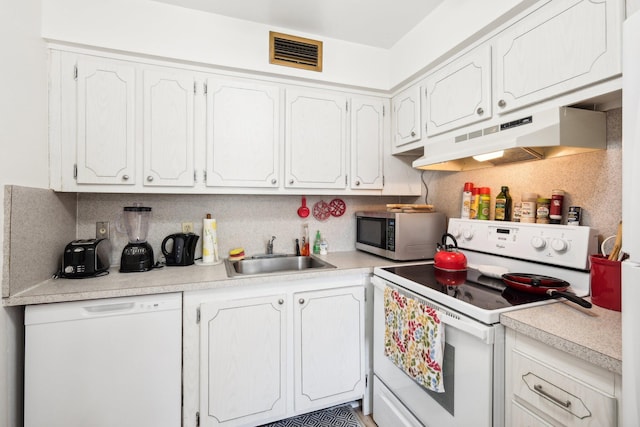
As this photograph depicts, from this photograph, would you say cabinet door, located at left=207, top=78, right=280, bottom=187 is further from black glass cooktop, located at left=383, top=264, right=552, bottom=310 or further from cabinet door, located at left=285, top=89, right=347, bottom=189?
black glass cooktop, located at left=383, top=264, right=552, bottom=310

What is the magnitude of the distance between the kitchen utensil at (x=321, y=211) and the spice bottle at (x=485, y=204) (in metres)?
1.07

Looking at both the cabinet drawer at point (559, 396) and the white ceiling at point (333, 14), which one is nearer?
the cabinet drawer at point (559, 396)

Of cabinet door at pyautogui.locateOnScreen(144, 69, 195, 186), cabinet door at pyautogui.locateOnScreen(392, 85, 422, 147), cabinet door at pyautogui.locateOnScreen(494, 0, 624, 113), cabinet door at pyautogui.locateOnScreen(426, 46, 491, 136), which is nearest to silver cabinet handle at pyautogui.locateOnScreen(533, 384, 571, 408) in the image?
cabinet door at pyautogui.locateOnScreen(494, 0, 624, 113)

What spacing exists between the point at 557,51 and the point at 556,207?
2.26 ft

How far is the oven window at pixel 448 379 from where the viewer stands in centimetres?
115

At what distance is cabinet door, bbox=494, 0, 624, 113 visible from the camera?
3.30 feet

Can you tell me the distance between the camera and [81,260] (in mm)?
1467

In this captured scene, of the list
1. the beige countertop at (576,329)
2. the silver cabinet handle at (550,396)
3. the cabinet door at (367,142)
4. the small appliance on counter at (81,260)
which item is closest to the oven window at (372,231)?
the cabinet door at (367,142)

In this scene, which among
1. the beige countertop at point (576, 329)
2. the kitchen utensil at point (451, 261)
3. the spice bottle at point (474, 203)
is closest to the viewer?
the beige countertop at point (576, 329)

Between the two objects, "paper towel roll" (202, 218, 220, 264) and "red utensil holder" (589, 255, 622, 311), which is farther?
"paper towel roll" (202, 218, 220, 264)

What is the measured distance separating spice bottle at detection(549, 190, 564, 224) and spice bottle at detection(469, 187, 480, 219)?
0.42m

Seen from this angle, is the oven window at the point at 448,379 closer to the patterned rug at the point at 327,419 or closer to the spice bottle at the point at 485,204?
the patterned rug at the point at 327,419

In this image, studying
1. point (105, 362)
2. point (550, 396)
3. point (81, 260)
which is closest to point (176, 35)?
point (81, 260)

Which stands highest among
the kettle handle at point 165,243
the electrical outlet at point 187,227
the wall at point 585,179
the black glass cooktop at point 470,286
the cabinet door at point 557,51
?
the cabinet door at point 557,51
